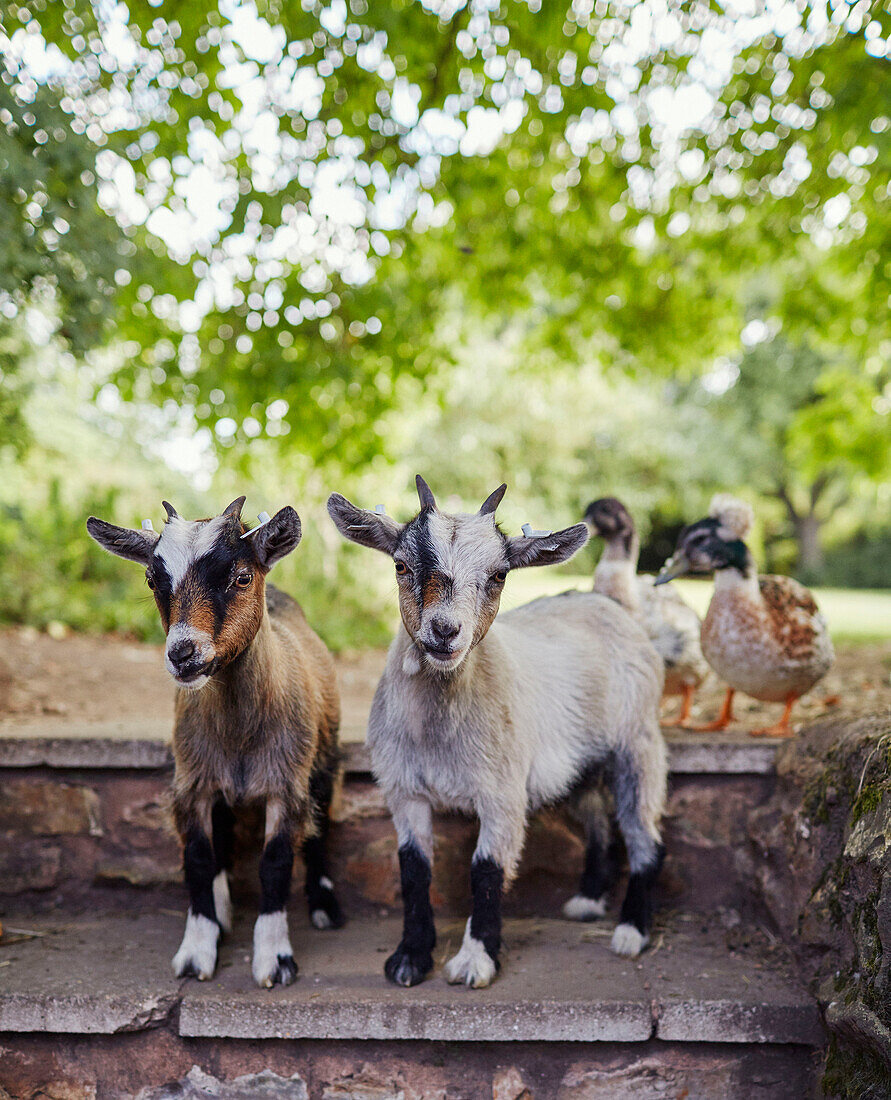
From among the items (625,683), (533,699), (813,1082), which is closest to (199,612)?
(533,699)

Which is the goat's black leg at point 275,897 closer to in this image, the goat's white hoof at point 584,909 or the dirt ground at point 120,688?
the dirt ground at point 120,688

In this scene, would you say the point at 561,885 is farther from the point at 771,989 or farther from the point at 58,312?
the point at 58,312

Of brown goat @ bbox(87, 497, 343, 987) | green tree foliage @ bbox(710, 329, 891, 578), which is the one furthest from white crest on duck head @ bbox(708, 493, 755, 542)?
green tree foliage @ bbox(710, 329, 891, 578)

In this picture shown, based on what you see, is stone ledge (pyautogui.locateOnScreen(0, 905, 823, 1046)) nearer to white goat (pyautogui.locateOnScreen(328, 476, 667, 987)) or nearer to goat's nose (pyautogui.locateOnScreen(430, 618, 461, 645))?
white goat (pyautogui.locateOnScreen(328, 476, 667, 987))

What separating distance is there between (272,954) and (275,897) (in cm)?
18

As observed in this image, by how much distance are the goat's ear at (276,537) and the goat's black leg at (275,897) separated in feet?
2.87

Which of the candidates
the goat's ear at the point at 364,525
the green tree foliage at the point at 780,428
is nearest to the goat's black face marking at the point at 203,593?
the goat's ear at the point at 364,525

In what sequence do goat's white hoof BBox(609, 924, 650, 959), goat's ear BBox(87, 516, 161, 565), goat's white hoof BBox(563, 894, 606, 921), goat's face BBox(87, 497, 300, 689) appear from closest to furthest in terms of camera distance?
goat's face BBox(87, 497, 300, 689)
goat's ear BBox(87, 516, 161, 565)
goat's white hoof BBox(609, 924, 650, 959)
goat's white hoof BBox(563, 894, 606, 921)

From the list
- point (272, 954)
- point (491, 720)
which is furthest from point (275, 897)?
point (491, 720)

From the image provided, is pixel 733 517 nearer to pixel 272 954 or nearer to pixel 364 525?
pixel 364 525

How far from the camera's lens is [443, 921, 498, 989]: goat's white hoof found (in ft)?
8.66

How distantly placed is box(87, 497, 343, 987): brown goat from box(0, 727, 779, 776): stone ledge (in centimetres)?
57

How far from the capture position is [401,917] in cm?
334

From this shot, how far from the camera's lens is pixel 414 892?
2732 millimetres
